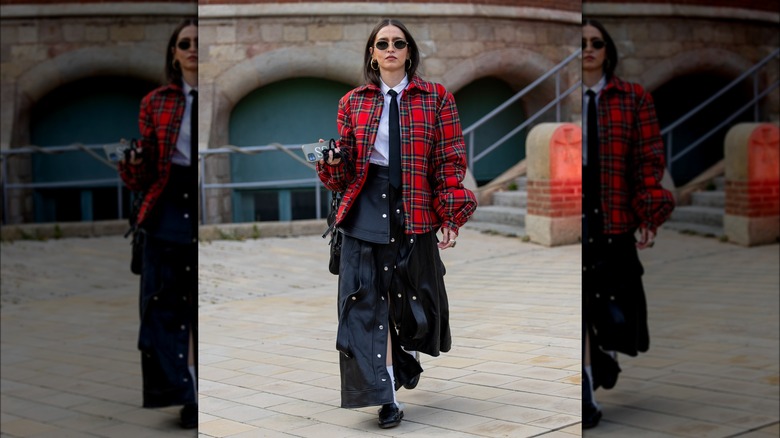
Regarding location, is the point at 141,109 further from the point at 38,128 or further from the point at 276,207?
the point at 276,207

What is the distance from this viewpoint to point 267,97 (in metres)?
10.4

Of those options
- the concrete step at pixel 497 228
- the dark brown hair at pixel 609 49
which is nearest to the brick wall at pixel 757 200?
the dark brown hair at pixel 609 49

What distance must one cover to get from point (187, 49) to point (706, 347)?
74cm

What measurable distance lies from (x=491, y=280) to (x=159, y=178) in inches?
189

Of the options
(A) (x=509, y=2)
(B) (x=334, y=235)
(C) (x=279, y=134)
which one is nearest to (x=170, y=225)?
(B) (x=334, y=235)

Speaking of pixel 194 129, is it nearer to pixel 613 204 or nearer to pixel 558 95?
pixel 613 204

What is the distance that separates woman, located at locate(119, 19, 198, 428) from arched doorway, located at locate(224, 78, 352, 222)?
744 cm

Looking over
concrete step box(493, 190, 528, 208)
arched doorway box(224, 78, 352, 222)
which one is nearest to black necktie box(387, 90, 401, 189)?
concrete step box(493, 190, 528, 208)

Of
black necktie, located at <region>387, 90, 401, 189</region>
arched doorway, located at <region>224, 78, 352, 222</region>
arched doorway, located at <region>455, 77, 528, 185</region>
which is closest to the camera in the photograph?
black necktie, located at <region>387, 90, 401, 189</region>

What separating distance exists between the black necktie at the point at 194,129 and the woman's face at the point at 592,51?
1.73ft

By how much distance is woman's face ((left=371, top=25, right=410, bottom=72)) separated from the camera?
3008mm

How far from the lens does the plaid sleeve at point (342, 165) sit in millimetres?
2998

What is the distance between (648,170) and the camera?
1466mm

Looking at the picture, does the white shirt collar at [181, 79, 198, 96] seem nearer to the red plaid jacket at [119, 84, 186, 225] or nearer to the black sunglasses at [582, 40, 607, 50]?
the red plaid jacket at [119, 84, 186, 225]
